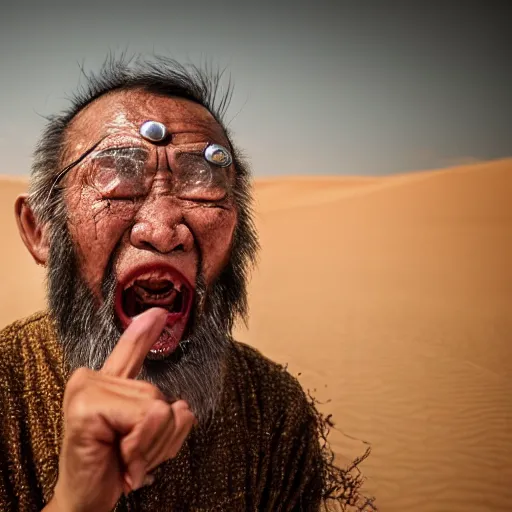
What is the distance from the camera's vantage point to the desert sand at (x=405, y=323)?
4930mm

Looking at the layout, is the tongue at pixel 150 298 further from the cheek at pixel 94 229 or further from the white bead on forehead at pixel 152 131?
the white bead on forehead at pixel 152 131

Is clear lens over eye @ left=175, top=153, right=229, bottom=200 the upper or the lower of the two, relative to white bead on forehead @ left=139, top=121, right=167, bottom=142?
lower

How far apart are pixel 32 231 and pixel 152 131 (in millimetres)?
545

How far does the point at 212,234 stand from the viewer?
172 centimetres

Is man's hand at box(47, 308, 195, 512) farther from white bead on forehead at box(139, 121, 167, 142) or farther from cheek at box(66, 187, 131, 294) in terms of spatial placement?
white bead on forehead at box(139, 121, 167, 142)

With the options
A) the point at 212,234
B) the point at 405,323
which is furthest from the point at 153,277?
the point at 405,323

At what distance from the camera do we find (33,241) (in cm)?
183

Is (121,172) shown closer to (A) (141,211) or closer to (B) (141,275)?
(A) (141,211)

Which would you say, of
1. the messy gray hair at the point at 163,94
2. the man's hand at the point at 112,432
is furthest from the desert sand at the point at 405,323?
the man's hand at the point at 112,432

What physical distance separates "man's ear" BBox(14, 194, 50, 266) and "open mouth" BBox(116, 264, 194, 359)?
363 millimetres

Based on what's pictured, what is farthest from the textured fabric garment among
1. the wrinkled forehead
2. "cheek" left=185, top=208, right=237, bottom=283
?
the wrinkled forehead

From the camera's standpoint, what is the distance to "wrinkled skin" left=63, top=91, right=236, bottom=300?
1.61m

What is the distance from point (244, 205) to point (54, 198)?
651 mm

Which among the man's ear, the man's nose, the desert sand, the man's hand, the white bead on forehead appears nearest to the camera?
the man's hand
